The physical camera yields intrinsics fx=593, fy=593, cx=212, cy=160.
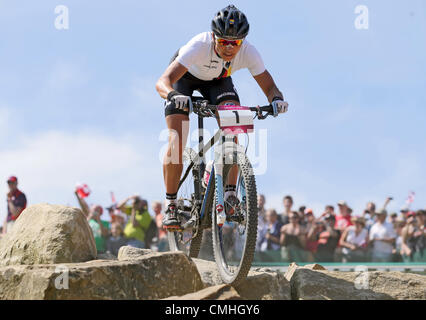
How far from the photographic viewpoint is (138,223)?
13312mm

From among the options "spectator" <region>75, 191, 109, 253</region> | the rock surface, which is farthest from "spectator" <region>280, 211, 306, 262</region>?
the rock surface

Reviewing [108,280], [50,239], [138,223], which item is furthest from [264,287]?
[138,223]

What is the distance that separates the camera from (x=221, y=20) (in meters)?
6.03

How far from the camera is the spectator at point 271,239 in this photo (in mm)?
12734

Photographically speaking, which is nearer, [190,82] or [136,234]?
[190,82]

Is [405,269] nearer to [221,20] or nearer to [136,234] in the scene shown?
[136,234]

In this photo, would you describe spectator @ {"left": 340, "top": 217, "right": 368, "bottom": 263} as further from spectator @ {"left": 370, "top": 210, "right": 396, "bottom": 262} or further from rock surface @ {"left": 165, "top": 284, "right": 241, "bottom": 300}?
rock surface @ {"left": 165, "top": 284, "right": 241, "bottom": 300}

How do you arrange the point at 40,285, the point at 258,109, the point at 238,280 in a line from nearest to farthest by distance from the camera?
1. the point at 40,285
2. the point at 238,280
3. the point at 258,109

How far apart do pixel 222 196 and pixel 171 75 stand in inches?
59.7

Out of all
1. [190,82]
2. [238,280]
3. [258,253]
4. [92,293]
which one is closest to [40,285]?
[92,293]

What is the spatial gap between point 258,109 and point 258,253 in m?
7.27

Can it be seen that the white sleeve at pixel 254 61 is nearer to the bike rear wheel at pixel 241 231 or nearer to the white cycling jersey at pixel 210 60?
the white cycling jersey at pixel 210 60

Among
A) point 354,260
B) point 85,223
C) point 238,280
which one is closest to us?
point 238,280

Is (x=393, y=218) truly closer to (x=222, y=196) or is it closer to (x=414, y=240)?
(x=414, y=240)
